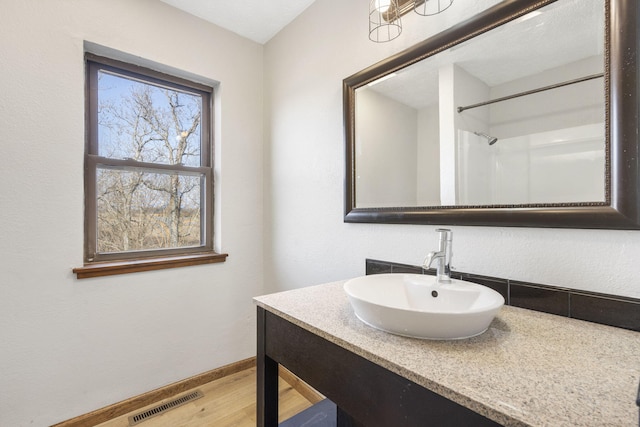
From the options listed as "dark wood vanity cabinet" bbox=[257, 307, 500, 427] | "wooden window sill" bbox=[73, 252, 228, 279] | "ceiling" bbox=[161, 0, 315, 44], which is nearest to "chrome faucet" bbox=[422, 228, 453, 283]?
"dark wood vanity cabinet" bbox=[257, 307, 500, 427]

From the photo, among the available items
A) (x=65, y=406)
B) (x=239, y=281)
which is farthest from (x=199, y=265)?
(x=65, y=406)

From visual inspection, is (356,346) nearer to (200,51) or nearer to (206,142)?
(206,142)

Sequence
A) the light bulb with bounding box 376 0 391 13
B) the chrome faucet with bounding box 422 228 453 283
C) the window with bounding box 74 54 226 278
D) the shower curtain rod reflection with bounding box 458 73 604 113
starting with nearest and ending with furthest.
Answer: the shower curtain rod reflection with bounding box 458 73 604 113, the chrome faucet with bounding box 422 228 453 283, the light bulb with bounding box 376 0 391 13, the window with bounding box 74 54 226 278

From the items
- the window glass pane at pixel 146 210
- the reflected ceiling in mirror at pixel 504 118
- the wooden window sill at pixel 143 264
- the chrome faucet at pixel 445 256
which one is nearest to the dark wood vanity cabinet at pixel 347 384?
the chrome faucet at pixel 445 256

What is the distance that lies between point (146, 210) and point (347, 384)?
5.45 feet

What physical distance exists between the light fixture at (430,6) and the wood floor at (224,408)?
6.92 feet

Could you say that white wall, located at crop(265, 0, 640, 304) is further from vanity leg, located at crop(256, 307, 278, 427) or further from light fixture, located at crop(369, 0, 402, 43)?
vanity leg, located at crop(256, 307, 278, 427)

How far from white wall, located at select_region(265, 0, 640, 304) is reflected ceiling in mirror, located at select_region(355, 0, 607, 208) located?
0.43 ft

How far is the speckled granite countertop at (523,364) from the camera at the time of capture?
46 centimetres

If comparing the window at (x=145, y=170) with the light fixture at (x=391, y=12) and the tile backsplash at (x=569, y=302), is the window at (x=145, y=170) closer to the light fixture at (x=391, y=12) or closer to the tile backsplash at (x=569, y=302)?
the light fixture at (x=391, y=12)

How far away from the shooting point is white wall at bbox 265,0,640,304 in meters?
0.86

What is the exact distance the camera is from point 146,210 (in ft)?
6.00

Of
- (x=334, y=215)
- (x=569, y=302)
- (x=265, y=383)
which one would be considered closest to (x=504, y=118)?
(x=569, y=302)

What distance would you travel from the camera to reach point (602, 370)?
569 mm
